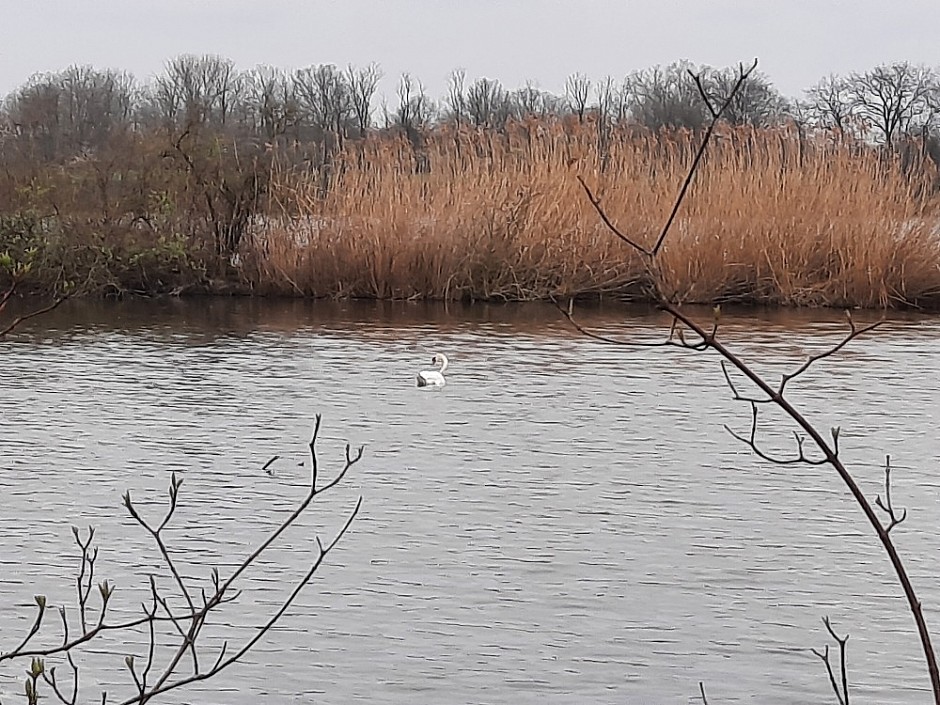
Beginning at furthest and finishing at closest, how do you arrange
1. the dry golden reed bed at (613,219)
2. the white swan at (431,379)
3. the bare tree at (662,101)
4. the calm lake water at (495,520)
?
the bare tree at (662,101), the dry golden reed bed at (613,219), the white swan at (431,379), the calm lake water at (495,520)

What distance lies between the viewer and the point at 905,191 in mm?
18953

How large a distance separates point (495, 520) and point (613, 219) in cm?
1103

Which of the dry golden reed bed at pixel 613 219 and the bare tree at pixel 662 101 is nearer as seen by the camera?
the dry golden reed bed at pixel 613 219

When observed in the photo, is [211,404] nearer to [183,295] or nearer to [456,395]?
[456,395]

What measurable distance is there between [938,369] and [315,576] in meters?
7.93

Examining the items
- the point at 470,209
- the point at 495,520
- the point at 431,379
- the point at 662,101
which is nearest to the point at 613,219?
the point at 470,209

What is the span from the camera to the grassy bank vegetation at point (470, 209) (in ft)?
61.5

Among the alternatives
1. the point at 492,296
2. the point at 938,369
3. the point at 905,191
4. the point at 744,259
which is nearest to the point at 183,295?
the point at 492,296

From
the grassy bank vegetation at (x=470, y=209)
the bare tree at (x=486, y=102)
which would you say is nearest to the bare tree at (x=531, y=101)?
the bare tree at (x=486, y=102)

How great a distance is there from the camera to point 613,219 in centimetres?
1811

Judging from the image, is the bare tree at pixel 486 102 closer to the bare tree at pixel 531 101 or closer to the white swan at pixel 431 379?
the bare tree at pixel 531 101

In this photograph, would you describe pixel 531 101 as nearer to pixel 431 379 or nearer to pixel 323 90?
pixel 323 90

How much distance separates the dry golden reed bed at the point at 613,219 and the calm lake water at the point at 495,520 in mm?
4828

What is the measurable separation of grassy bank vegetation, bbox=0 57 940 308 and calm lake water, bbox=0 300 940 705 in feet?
16.4
